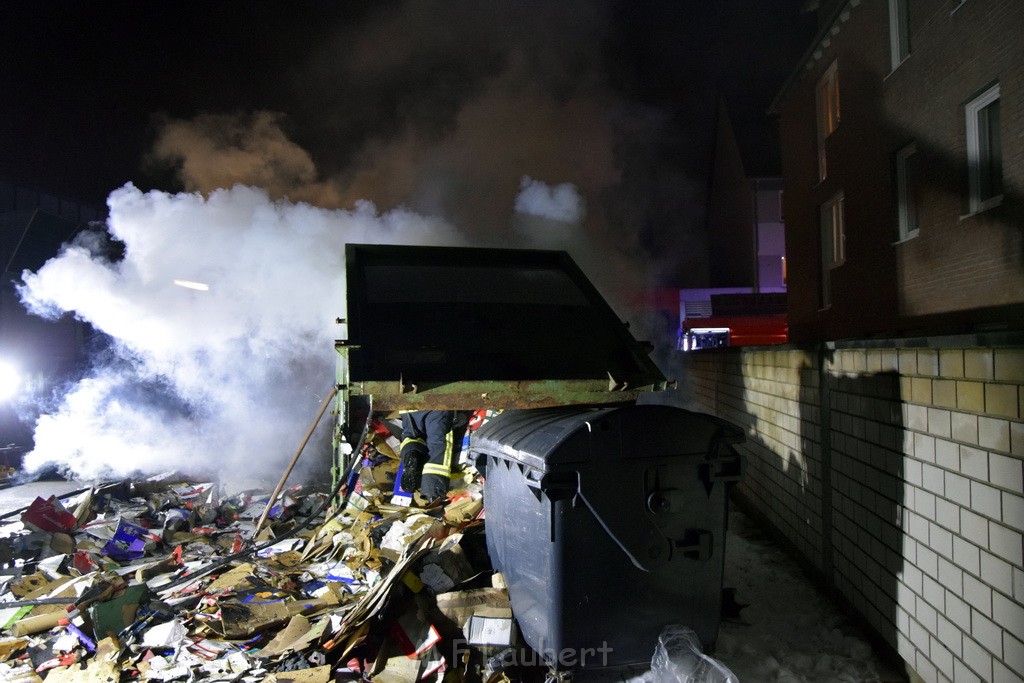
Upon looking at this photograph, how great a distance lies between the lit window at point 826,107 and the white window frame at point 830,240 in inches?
24.5

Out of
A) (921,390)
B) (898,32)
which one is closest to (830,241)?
(898,32)

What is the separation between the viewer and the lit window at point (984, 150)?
5.86 metres

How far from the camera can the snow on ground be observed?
2.94m

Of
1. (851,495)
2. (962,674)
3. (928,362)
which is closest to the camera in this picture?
(962,674)

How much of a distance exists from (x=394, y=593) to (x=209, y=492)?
596 cm

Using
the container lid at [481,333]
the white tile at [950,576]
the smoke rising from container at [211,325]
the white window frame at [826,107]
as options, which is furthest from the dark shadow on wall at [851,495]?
the white window frame at [826,107]

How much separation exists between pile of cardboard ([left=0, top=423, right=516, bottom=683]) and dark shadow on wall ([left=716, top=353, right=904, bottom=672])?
2084 millimetres

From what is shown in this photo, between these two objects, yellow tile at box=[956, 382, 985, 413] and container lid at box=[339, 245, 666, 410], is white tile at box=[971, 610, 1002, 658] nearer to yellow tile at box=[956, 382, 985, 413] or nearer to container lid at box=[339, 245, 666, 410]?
yellow tile at box=[956, 382, 985, 413]

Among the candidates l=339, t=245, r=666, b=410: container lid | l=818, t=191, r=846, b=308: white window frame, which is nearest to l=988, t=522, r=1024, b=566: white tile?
l=339, t=245, r=666, b=410: container lid

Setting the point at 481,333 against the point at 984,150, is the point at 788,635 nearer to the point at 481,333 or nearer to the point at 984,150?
the point at 481,333

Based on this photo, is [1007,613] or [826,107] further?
[826,107]

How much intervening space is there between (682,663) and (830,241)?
31.9 feet

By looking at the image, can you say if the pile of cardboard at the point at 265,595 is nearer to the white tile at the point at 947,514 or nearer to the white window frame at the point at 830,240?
the white tile at the point at 947,514

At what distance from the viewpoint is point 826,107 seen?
33.8 ft
